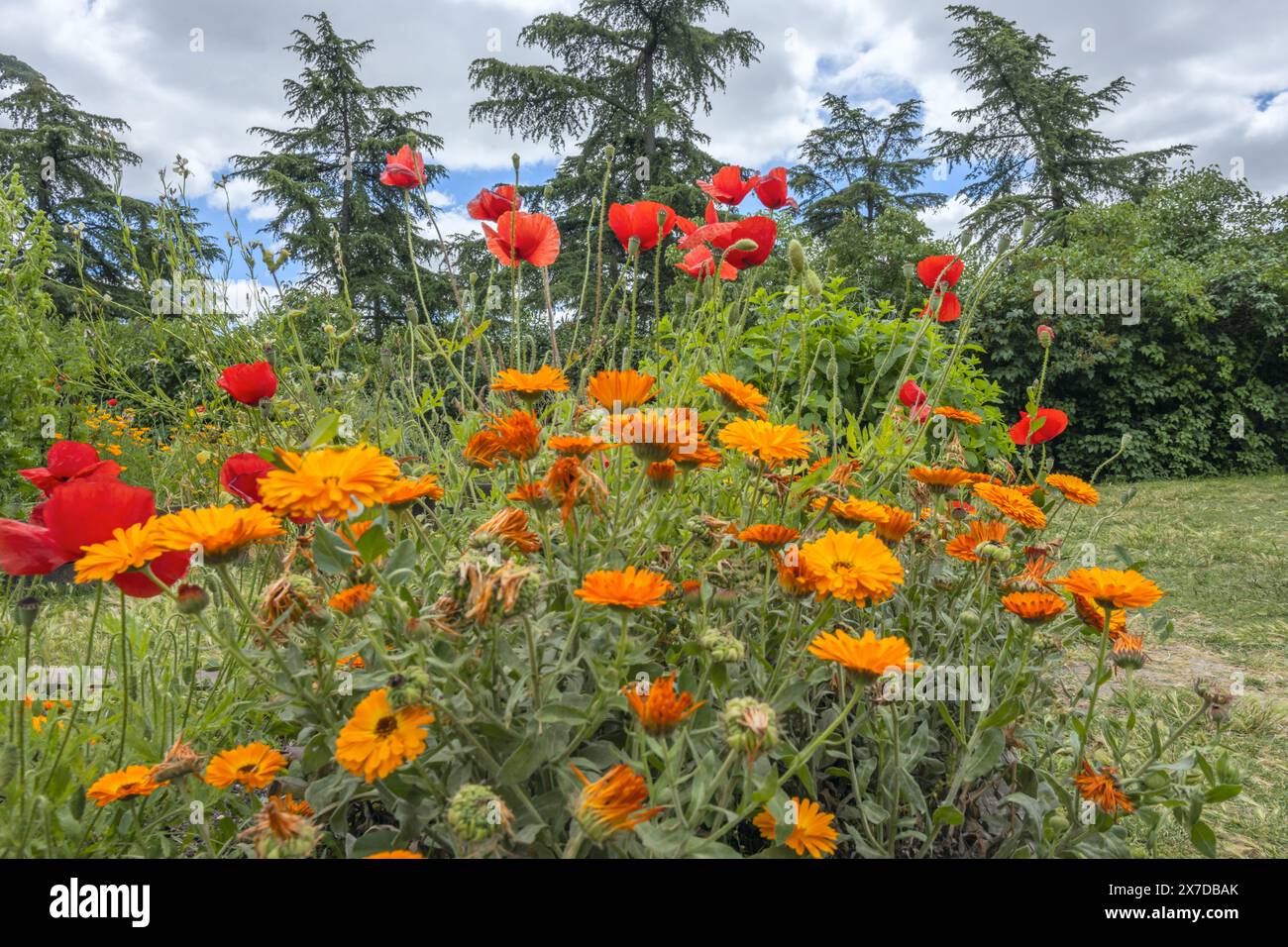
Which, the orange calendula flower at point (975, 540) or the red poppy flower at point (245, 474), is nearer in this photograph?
the red poppy flower at point (245, 474)

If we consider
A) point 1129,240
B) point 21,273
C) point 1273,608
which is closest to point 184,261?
point 21,273

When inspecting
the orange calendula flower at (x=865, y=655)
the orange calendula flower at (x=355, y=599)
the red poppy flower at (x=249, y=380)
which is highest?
the red poppy flower at (x=249, y=380)

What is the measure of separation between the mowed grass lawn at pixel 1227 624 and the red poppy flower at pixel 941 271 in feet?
2.41

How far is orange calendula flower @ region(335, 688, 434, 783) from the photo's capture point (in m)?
0.68

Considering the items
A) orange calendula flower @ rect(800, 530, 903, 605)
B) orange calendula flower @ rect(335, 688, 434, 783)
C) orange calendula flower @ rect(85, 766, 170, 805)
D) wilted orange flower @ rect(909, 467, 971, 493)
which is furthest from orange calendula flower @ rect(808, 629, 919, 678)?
orange calendula flower @ rect(85, 766, 170, 805)

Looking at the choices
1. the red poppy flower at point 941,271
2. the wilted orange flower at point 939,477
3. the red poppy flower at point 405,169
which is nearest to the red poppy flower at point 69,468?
the red poppy flower at point 405,169

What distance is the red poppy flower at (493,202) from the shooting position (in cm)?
155

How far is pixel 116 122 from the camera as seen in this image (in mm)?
18172

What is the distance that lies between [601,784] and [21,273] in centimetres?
522

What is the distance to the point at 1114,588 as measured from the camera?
939mm

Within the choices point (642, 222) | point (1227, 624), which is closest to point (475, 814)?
point (642, 222)

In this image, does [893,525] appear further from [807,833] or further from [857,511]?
[807,833]

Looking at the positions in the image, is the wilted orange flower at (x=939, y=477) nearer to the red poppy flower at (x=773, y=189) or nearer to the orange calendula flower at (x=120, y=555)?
the red poppy flower at (x=773, y=189)
